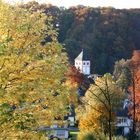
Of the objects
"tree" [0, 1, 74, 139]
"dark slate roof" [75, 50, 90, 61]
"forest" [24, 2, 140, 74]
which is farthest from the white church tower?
"tree" [0, 1, 74, 139]

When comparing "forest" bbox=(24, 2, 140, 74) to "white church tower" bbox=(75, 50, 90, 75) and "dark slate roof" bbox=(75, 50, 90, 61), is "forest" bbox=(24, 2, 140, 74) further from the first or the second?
"white church tower" bbox=(75, 50, 90, 75)

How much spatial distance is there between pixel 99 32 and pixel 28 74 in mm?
98218

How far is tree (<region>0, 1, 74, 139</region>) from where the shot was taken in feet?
34.1

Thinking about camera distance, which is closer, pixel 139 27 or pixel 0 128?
pixel 0 128

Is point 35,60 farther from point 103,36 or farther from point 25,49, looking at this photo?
point 103,36

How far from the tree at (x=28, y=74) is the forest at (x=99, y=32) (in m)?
83.6

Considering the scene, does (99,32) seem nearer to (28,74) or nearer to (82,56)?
(82,56)

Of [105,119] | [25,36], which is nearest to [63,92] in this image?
[25,36]

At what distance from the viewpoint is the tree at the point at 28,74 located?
10.4 meters

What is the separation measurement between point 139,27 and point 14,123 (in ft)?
359

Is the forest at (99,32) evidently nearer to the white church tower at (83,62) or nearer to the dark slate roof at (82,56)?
the dark slate roof at (82,56)

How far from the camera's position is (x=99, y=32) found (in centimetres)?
10838

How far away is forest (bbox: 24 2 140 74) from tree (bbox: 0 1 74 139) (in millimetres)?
83582

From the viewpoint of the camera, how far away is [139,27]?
118 meters
